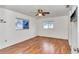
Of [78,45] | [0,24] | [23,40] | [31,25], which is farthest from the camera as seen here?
[31,25]

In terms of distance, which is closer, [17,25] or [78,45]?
[78,45]

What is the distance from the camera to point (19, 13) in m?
4.62

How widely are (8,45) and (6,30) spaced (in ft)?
1.68

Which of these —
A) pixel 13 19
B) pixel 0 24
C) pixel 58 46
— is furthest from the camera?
pixel 13 19

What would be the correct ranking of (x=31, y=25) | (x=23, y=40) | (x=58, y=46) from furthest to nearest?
(x=31, y=25) < (x=23, y=40) < (x=58, y=46)

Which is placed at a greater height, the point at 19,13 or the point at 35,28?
the point at 19,13

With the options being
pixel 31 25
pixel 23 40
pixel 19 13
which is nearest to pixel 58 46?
pixel 23 40

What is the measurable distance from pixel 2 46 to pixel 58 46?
185cm

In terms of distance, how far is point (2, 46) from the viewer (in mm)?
3811
